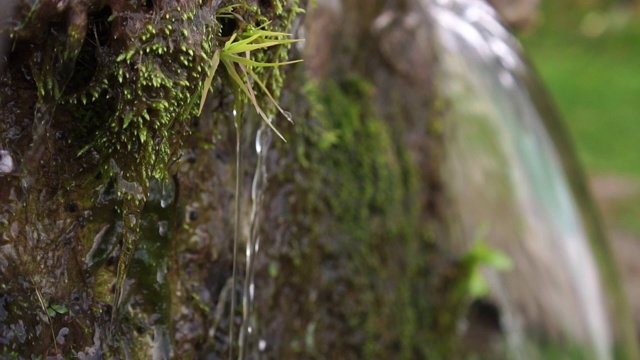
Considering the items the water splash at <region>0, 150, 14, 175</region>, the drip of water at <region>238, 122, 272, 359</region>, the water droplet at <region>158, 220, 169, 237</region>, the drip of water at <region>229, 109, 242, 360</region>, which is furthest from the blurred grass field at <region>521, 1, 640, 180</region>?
the water splash at <region>0, 150, 14, 175</region>

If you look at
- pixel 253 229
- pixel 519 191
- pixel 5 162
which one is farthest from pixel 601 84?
pixel 5 162

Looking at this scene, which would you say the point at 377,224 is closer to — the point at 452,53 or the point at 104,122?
the point at 452,53

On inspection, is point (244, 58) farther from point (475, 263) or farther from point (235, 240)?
point (475, 263)

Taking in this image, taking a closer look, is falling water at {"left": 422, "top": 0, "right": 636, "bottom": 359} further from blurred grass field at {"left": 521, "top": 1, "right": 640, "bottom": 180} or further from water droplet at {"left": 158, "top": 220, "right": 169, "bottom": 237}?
blurred grass field at {"left": 521, "top": 1, "right": 640, "bottom": 180}

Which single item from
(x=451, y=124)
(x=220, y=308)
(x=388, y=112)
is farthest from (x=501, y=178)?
(x=220, y=308)

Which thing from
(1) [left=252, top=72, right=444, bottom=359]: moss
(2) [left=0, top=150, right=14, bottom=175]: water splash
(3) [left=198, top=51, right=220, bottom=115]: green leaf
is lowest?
(1) [left=252, top=72, right=444, bottom=359]: moss

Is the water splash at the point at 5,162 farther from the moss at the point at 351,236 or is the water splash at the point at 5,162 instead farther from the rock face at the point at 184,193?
the moss at the point at 351,236

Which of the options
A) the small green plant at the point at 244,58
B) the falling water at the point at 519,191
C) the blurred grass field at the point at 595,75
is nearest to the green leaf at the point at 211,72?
the small green plant at the point at 244,58
